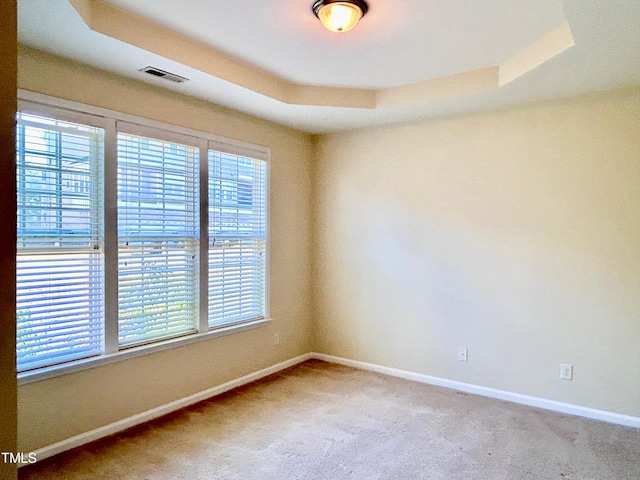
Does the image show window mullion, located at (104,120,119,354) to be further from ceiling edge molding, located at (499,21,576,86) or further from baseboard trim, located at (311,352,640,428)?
ceiling edge molding, located at (499,21,576,86)

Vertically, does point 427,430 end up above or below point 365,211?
below

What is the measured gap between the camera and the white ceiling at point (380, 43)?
2.21 metres

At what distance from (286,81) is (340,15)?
4.40ft

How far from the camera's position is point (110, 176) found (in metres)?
2.88

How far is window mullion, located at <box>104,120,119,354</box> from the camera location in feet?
9.39

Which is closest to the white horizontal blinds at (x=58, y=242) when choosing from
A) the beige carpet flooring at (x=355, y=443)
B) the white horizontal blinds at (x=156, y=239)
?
the white horizontal blinds at (x=156, y=239)

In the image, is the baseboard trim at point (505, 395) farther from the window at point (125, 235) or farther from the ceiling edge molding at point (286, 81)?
the ceiling edge molding at point (286, 81)

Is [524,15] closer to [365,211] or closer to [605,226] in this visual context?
[605,226]

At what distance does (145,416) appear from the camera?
3068mm

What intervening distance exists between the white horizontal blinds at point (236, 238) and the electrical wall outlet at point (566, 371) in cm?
276

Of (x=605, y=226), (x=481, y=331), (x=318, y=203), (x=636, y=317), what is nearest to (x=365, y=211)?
(x=318, y=203)

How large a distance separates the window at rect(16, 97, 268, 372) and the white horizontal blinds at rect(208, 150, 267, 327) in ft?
0.04

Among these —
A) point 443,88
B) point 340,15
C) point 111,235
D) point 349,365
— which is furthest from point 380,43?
point 349,365

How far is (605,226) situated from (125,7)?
3699 millimetres
